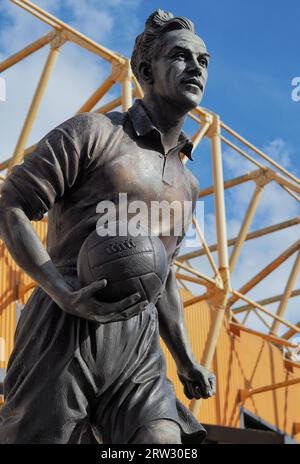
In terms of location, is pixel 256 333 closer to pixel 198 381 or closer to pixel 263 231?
pixel 263 231

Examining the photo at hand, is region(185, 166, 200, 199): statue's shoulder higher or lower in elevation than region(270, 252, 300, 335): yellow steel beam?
lower

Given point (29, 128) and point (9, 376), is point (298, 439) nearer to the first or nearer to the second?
point (29, 128)

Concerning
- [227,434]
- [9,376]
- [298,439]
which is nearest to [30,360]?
[9,376]

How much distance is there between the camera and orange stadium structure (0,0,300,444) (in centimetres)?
2142

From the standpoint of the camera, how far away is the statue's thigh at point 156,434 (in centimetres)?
381

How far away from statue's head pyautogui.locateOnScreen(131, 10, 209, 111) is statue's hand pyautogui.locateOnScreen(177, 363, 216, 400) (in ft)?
4.41

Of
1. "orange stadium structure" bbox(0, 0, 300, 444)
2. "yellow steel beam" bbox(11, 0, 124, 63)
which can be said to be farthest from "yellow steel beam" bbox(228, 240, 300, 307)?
"yellow steel beam" bbox(11, 0, 124, 63)

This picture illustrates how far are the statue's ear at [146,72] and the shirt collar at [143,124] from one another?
0.12 m

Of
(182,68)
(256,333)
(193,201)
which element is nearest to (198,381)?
(193,201)

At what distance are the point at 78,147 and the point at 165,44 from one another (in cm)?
78

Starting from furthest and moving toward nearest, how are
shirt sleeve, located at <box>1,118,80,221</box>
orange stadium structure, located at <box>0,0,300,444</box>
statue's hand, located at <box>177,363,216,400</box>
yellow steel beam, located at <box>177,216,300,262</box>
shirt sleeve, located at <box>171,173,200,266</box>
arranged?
yellow steel beam, located at <box>177,216,300,262</box>, orange stadium structure, located at <box>0,0,300,444</box>, shirt sleeve, located at <box>171,173,200,266</box>, statue's hand, located at <box>177,363,216,400</box>, shirt sleeve, located at <box>1,118,80,221</box>

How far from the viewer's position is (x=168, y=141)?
15.3 ft

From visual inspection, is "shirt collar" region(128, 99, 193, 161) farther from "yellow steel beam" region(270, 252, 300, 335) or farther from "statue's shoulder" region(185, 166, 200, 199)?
"yellow steel beam" region(270, 252, 300, 335)

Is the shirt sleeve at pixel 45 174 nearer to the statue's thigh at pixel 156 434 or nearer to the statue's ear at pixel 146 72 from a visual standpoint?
the statue's ear at pixel 146 72
